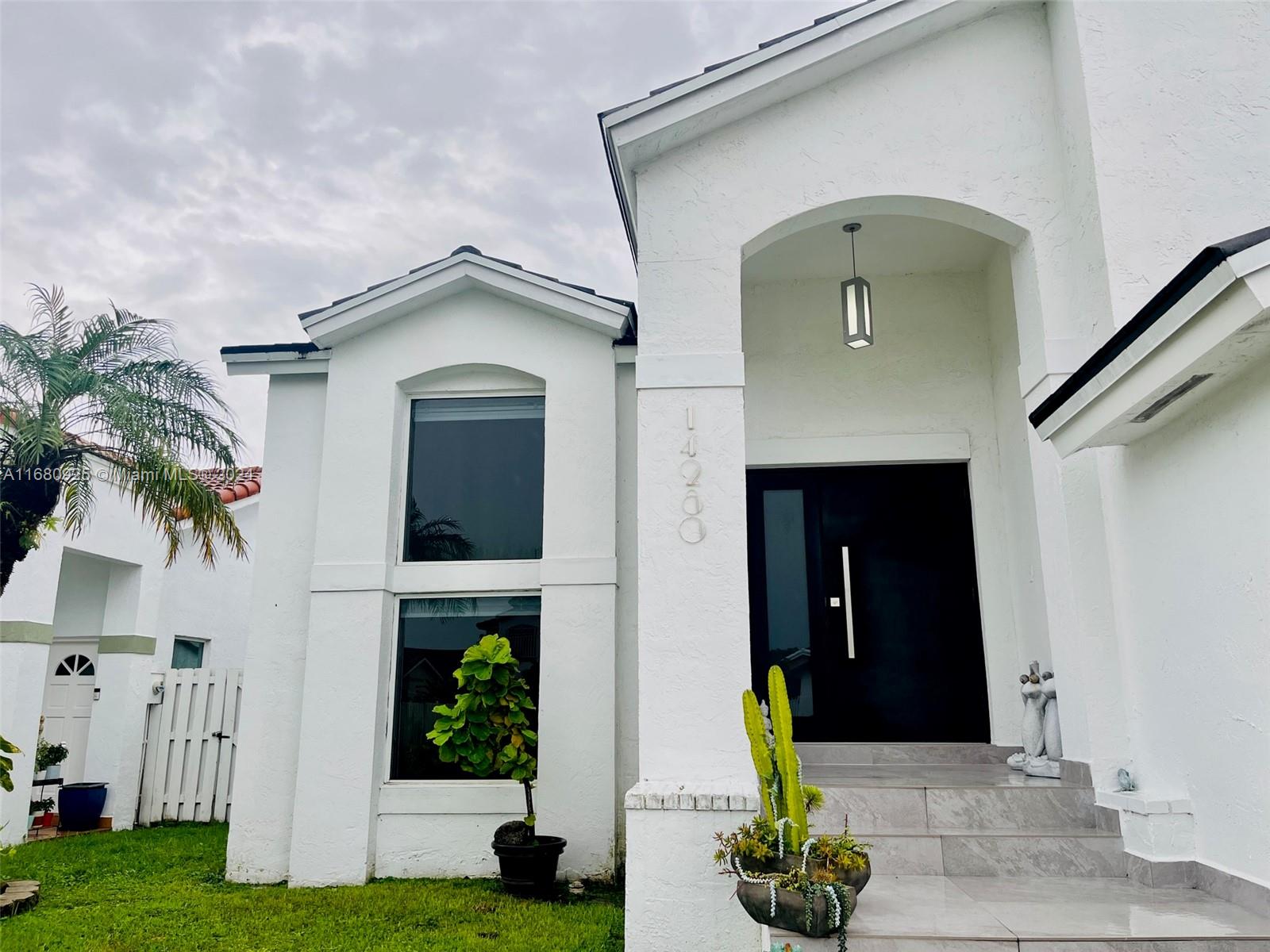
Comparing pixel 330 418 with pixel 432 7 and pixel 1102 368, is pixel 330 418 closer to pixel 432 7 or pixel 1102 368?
pixel 432 7

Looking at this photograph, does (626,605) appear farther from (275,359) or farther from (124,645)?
(124,645)

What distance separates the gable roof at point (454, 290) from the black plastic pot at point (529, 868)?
4190mm

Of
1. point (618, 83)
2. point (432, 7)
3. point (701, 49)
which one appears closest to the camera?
point (432, 7)

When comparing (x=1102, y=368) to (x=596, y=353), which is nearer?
(x=1102, y=368)

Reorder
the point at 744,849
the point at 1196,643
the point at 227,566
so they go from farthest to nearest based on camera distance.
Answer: the point at 227,566 < the point at 1196,643 < the point at 744,849

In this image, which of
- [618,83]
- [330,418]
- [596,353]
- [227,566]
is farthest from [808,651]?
[227,566]

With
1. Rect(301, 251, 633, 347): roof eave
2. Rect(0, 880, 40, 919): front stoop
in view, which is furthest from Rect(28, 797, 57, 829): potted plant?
Rect(301, 251, 633, 347): roof eave

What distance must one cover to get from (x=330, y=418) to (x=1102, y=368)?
6.05m

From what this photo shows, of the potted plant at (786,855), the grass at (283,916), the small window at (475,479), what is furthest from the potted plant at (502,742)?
the potted plant at (786,855)

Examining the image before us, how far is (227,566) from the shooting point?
13.4 meters

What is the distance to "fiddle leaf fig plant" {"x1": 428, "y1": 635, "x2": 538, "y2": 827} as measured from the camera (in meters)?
6.26

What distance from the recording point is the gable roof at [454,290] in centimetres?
730

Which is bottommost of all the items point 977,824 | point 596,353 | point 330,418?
point 977,824

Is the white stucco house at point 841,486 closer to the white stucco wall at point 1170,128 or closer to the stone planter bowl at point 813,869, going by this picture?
the white stucco wall at point 1170,128
